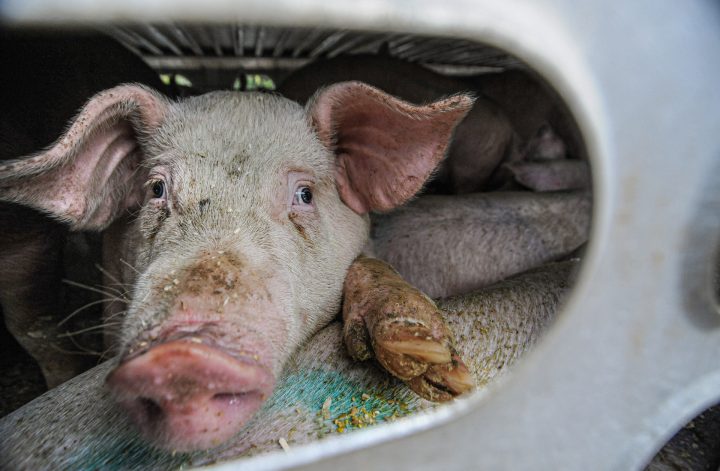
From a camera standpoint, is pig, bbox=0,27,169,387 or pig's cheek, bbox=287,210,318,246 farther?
pig, bbox=0,27,169,387

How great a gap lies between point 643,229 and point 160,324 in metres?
0.97

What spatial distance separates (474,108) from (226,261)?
273 centimetres

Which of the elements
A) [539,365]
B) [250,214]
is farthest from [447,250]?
[539,365]

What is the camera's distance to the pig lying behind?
1296 mm

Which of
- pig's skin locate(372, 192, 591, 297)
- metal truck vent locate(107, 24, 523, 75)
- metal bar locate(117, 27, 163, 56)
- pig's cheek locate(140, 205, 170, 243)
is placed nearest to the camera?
pig's cheek locate(140, 205, 170, 243)

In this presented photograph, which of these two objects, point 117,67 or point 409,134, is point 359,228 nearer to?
point 409,134

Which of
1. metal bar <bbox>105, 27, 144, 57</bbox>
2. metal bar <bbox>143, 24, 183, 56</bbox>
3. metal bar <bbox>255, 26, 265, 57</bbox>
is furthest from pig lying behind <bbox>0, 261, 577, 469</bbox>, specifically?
metal bar <bbox>255, 26, 265, 57</bbox>

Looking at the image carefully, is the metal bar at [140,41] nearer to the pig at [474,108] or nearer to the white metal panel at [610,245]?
the pig at [474,108]

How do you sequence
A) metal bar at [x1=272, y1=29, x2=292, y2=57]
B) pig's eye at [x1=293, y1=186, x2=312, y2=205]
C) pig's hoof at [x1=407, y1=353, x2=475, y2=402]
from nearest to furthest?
pig's hoof at [x1=407, y1=353, x2=475, y2=402] → pig's eye at [x1=293, y1=186, x2=312, y2=205] → metal bar at [x1=272, y1=29, x2=292, y2=57]

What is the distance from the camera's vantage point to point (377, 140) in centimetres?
184

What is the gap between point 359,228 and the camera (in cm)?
200

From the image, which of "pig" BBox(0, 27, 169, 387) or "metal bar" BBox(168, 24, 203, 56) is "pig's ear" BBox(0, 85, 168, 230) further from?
"metal bar" BBox(168, 24, 203, 56)

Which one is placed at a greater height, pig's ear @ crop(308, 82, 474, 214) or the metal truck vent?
the metal truck vent

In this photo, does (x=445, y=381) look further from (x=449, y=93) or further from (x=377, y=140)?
(x=449, y=93)
